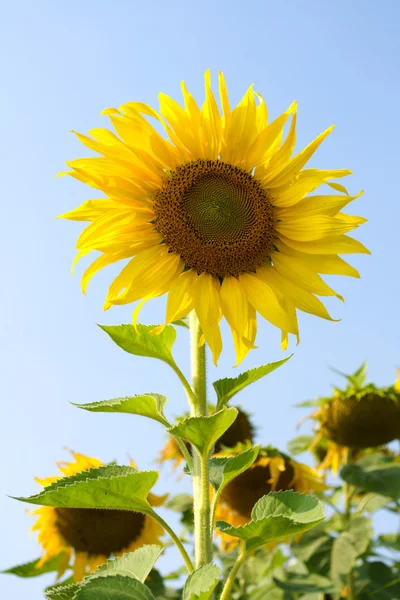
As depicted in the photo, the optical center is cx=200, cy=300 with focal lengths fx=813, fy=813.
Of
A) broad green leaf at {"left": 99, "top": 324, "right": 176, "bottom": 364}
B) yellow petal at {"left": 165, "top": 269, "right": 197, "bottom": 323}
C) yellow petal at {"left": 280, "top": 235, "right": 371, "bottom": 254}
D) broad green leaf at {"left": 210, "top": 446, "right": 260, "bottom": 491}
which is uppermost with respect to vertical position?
yellow petal at {"left": 280, "top": 235, "right": 371, "bottom": 254}

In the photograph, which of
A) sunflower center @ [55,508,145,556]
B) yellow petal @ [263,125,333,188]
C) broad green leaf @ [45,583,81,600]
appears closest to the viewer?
broad green leaf @ [45,583,81,600]

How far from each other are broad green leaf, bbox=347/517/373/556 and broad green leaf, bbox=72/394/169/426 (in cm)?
245

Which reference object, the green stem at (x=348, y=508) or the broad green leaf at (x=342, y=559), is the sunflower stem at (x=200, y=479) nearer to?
the broad green leaf at (x=342, y=559)

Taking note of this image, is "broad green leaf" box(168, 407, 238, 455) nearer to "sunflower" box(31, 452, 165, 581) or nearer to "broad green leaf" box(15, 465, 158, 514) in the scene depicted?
"broad green leaf" box(15, 465, 158, 514)

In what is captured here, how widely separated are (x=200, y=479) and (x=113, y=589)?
420 millimetres

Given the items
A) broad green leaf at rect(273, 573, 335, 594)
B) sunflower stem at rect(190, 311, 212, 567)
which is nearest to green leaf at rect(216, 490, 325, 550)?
sunflower stem at rect(190, 311, 212, 567)

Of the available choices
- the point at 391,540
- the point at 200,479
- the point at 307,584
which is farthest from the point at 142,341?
the point at 391,540

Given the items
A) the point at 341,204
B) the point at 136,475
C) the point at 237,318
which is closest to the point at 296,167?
the point at 341,204

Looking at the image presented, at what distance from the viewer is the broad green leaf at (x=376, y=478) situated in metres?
4.52

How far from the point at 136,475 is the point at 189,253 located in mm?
878

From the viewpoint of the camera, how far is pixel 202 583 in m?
2.09

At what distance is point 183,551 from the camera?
7.93ft

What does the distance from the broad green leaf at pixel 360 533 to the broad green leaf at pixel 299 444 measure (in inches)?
32.6

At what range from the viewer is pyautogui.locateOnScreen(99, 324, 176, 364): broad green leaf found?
2.63 meters
